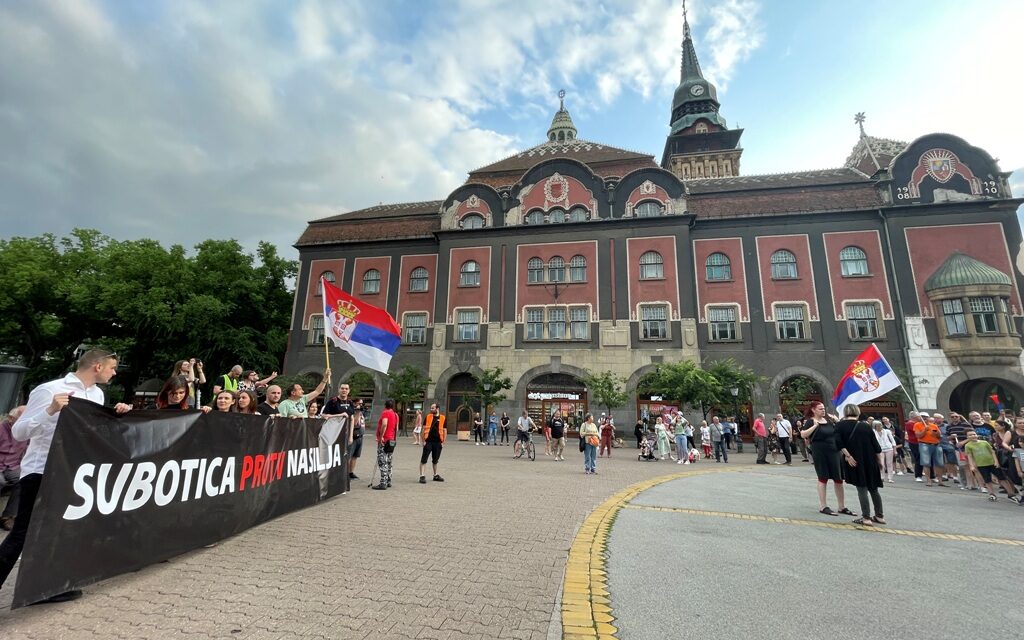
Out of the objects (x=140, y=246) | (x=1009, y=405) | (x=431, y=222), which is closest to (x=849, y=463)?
(x=1009, y=405)

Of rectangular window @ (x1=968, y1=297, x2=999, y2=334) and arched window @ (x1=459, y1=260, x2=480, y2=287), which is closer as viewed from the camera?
rectangular window @ (x1=968, y1=297, x2=999, y2=334)

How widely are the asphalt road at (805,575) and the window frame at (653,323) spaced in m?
19.4

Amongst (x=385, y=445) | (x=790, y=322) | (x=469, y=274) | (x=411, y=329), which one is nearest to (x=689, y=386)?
(x=790, y=322)

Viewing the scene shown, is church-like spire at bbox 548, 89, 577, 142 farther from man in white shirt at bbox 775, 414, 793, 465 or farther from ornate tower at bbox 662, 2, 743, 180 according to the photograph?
man in white shirt at bbox 775, 414, 793, 465

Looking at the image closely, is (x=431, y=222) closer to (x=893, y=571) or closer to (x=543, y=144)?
(x=543, y=144)

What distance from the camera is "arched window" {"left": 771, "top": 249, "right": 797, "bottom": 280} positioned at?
27480 mm

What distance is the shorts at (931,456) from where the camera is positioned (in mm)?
12234

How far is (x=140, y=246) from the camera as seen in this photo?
1303 inches

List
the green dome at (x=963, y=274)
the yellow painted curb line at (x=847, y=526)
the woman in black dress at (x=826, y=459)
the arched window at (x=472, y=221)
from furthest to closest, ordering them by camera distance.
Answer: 1. the arched window at (x=472, y=221)
2. the green dome at (x=963, y=274)
3. the woman in black dress at (x=826, y=459)
4. the yellow painted curb line at (x=847, y=526)

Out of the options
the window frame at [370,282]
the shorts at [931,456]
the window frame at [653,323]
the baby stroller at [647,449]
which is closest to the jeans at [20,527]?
the baby stroller at [647,449]

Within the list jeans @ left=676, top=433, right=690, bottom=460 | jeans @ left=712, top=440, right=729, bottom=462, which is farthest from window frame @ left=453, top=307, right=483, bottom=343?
jeans @ left=712, top=440, right=729, bottom=462

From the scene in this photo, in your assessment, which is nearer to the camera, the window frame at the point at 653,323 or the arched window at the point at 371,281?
the window frame at the point at 653,323

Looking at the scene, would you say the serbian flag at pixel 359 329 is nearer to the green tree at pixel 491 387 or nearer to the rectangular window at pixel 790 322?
the green tree at pixel 491 387

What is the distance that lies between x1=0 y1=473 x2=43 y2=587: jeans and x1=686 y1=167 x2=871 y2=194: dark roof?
32.3m
